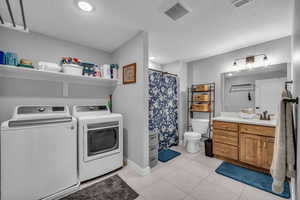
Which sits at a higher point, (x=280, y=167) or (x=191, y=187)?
(x=280, y=167)

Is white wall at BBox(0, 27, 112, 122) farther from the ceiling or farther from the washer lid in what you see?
the washer lid

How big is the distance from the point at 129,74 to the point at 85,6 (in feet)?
3.63

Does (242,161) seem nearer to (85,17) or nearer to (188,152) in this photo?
(188,152)

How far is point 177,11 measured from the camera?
5.17ft

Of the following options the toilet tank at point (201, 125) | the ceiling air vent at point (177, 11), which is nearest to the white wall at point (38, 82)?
the ceiling air vent at point (177, 11)

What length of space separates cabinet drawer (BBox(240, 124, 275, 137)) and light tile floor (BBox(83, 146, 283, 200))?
82 cm

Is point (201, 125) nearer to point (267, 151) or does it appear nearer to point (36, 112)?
point (267, 151)

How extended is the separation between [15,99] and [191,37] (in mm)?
3127

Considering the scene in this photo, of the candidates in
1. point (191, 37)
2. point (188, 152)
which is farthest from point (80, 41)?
point (188, 152)

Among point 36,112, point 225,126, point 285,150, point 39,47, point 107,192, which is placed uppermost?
point 39,47

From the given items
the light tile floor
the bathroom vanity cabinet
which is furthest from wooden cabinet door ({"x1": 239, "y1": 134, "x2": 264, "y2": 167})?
the light tile floor

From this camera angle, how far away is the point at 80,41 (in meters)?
2.36

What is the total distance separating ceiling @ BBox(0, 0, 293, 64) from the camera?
4.88 feet

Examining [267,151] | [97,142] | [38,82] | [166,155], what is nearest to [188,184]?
[166,155]
